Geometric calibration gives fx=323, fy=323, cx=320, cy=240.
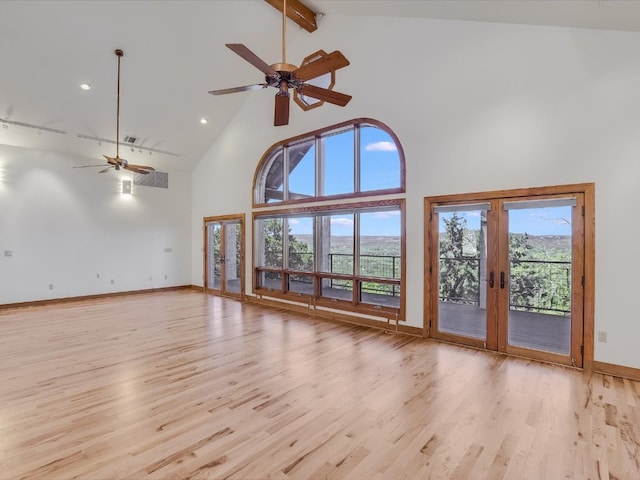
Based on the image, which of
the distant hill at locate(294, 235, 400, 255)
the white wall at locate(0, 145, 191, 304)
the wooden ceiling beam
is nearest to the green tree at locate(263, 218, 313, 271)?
the distant hill at locate(294, 235, 400, 255)

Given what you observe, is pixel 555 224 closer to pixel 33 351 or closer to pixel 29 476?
pixel 29 476

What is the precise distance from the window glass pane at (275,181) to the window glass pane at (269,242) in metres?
0.51

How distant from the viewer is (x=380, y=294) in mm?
5812

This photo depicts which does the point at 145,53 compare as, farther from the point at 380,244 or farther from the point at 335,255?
the point at 380,244

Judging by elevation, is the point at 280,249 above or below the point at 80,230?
below

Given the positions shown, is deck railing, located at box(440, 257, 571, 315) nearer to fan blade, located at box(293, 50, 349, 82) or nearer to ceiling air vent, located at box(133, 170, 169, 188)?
fan blade, located at box(293, 50, 349, 82)

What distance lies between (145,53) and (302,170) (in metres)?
3.50

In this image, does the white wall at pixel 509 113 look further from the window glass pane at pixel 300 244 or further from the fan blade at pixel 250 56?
the fan blade at pixel 250 56

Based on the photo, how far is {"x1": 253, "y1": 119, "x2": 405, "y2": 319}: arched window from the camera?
219 inches

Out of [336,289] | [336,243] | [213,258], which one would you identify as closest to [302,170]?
[336,243]

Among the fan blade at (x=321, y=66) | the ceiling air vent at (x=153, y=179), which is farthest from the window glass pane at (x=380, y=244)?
the ceiling air vent at (x=153, y=179)

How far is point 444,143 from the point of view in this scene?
4781mm

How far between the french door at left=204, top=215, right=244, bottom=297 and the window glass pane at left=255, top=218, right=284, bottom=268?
1.70ft

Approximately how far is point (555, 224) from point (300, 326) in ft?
13.2
